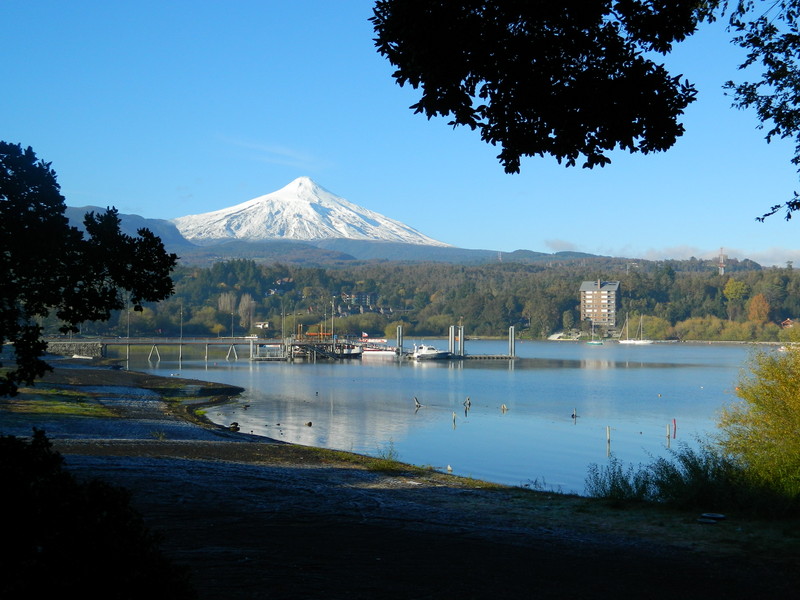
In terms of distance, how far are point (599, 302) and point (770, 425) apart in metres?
178

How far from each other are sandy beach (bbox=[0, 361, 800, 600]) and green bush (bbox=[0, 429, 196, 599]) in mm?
2185

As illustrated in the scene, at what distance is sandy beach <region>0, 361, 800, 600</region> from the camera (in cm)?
782

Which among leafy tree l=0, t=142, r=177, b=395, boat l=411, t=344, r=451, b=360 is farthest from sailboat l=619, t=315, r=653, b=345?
leafy tree l=0, t=142, r=177, b=395

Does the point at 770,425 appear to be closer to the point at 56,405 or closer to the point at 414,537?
the point at 414,537

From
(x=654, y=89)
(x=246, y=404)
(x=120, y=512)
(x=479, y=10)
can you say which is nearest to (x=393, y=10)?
(x=479, y=10)

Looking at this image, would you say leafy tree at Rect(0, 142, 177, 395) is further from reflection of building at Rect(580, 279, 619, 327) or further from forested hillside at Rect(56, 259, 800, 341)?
reflection of building at Rect(580, 279, 619, 327)

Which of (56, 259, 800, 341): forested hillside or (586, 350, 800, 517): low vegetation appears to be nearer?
(586, 350, 800, 517): low vegetation

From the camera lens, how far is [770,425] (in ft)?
45.1

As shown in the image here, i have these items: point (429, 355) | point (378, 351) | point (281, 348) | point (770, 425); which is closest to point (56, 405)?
point (770, 425)

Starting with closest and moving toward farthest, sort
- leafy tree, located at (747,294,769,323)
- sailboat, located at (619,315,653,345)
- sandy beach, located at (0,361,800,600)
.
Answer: sandy beach, located at (0,361,800,600) → leafy tree, located at (747,294,769,323) → sailboat, located at (619,315,653,345)

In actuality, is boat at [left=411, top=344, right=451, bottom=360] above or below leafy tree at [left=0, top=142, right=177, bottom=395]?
below

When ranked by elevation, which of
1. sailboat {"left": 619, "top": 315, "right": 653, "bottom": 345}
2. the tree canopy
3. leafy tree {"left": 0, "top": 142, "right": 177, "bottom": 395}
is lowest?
sailboat {"left": 619, "top": 315, "right": 653, "bottom": 345}

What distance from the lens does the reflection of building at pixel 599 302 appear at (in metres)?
184

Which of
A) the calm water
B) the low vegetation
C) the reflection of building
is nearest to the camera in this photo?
the low vegetation
